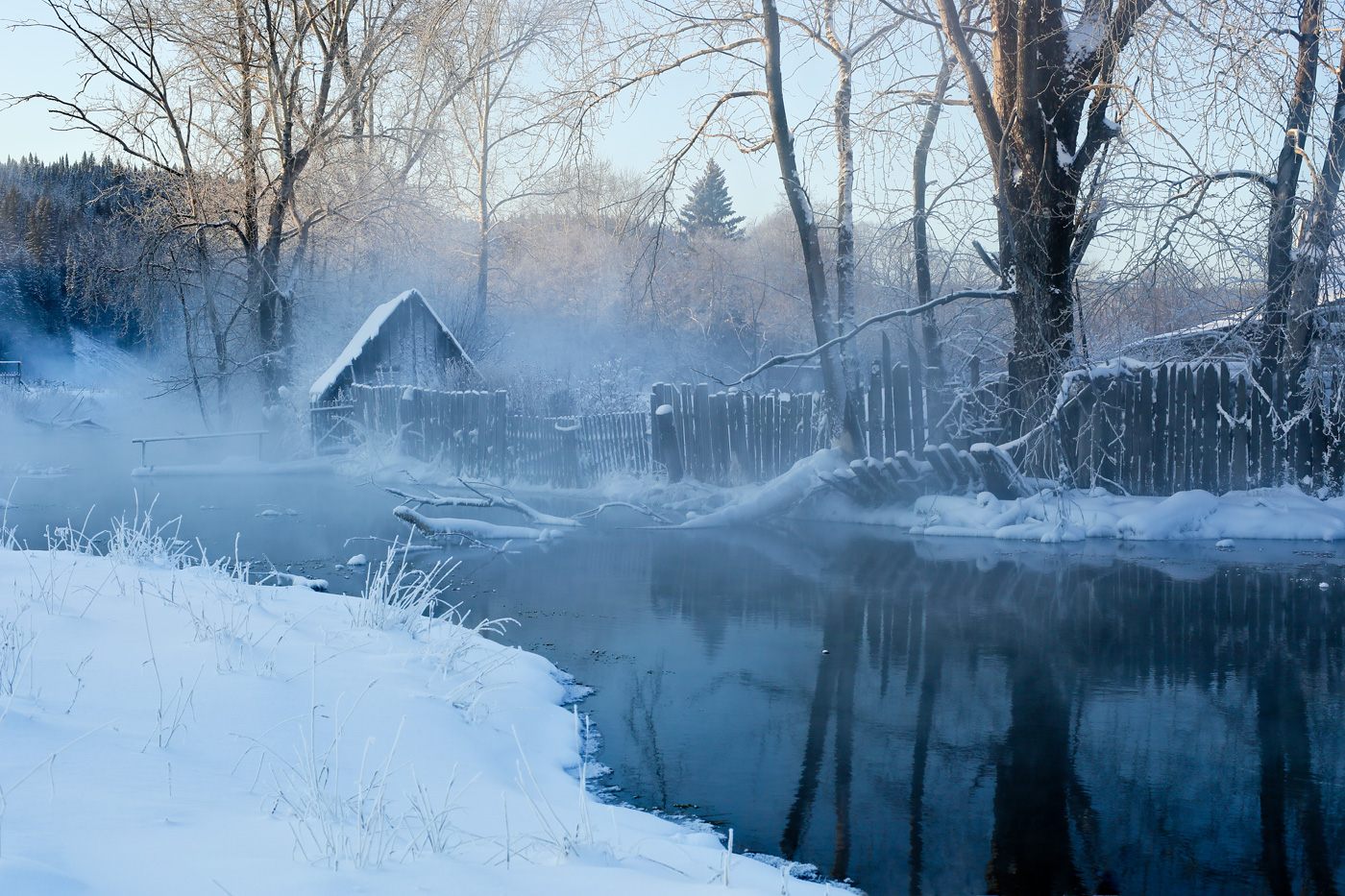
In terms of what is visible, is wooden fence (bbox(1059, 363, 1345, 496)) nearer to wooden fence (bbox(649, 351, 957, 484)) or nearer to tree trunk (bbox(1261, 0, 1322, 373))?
tree trunk (bbox(1261, 0, 1322, 373))

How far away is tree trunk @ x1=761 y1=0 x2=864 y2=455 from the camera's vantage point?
12984mm

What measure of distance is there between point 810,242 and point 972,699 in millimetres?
9288

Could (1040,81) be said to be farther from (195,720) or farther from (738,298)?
(738,298)

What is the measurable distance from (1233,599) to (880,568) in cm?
292

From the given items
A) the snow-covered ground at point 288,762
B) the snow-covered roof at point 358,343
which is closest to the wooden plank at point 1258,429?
the snow-covered ground at point 288,762

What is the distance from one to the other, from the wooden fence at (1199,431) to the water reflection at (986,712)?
237 cm

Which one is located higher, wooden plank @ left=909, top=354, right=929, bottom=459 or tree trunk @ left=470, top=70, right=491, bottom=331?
tree trunk @ left=470, top=70, right=491, bottom=331

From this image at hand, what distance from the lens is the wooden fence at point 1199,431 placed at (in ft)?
36.4

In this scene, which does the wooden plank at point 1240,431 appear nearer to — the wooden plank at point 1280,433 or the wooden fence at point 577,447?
the wooden plank at point 1280,433

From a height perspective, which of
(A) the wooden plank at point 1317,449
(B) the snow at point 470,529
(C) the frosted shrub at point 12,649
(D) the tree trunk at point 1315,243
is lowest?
(B) the snow at point 470,529

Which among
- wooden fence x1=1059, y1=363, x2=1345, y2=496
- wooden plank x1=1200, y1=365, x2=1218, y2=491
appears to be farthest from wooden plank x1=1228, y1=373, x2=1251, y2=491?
wooden plank x1=1200, y1=365, x2=1218, y2=491

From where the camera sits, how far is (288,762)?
357 centimetres

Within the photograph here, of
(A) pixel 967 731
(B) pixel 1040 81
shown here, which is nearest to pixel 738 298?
(B) pixel 1040 81

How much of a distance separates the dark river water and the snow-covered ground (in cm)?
52
